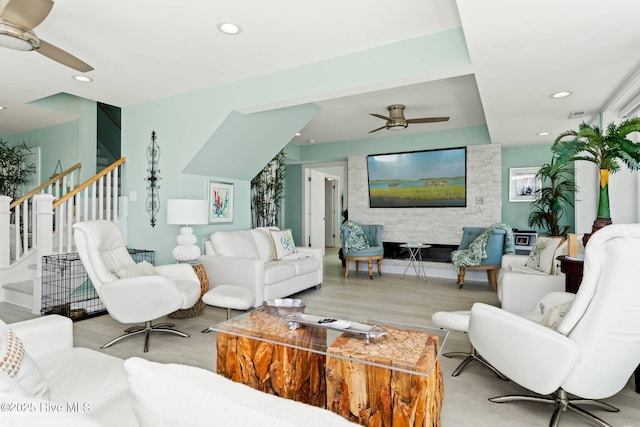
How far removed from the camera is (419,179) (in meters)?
6.77

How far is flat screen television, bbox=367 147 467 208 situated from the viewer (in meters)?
6.45

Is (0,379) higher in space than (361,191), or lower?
lower

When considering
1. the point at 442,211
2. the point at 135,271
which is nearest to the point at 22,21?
the point at 135,271

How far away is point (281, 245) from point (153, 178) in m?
1.84

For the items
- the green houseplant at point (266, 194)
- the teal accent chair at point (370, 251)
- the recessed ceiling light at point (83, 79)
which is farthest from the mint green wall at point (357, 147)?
the recessed ceiling light at point (83, 79)

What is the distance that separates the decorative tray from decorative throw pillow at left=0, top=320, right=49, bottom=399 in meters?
1.11

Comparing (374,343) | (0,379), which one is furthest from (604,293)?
(0,379)

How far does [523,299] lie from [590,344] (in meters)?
1.77

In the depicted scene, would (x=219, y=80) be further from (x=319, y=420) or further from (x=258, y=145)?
(x=319, y=420)

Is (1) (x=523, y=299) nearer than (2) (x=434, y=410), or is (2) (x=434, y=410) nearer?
(2) (x=434, y=410)

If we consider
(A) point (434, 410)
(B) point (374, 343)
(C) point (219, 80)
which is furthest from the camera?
(C) point (219, 80)

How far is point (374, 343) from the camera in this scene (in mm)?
1786

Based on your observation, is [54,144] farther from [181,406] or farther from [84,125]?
[181,406]

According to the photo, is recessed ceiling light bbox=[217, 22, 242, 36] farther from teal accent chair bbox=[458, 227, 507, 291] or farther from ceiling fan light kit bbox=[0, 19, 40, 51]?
teal accent chair bbox=[458, 227, 507, 291]
